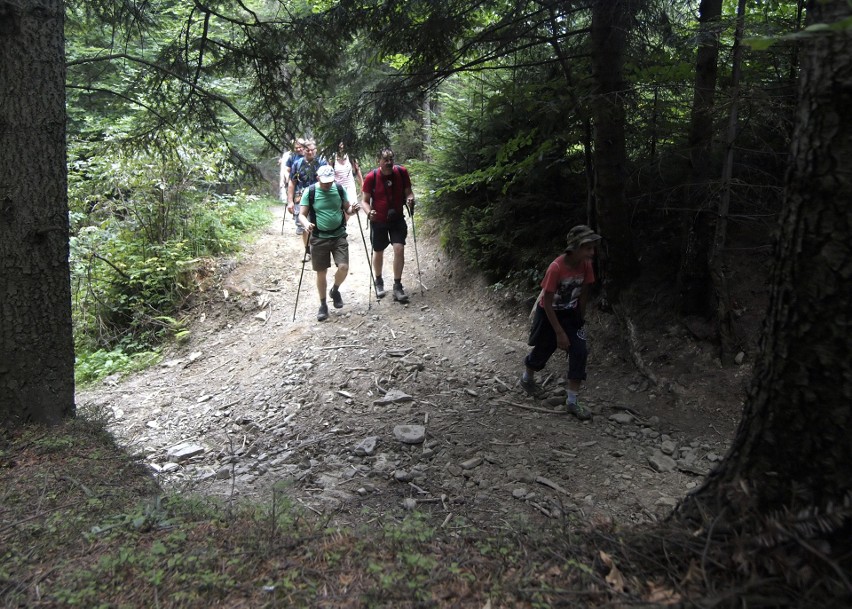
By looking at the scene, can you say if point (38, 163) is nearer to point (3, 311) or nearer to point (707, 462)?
point (3, 311)

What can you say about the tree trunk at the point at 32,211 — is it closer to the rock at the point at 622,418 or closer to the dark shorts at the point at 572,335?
the dark shorts at the point at 572,335

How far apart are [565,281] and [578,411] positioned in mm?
1398

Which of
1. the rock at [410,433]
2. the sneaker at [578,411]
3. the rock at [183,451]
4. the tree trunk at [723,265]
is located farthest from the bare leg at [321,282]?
the tree trunk at [723,265]

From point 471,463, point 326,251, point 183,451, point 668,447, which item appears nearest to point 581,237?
point 668,447

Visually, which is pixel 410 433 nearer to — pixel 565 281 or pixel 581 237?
pixel 565 281

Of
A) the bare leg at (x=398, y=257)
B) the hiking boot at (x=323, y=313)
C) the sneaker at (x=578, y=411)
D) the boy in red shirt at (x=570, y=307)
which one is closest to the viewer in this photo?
the boy in red shirt at (x=570, y=307)

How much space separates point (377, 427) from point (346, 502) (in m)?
1.47

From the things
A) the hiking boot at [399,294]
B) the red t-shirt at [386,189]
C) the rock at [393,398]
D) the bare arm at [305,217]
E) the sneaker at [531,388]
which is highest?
the red t-shirt at [386,189]

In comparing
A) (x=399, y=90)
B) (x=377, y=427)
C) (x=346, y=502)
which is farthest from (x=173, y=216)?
(x=346, y=502)

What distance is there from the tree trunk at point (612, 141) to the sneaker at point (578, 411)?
1683mm

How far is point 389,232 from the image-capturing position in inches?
358

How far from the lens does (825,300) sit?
6.91ft

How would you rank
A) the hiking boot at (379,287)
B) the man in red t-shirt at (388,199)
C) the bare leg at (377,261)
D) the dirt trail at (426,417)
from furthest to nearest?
the hiking boot at (379,287) < the bare leg at (377,261) < the man in red t-shirt at (388,199) < the dirt trail at (426,417)

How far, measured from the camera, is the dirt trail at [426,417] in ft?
15.3
